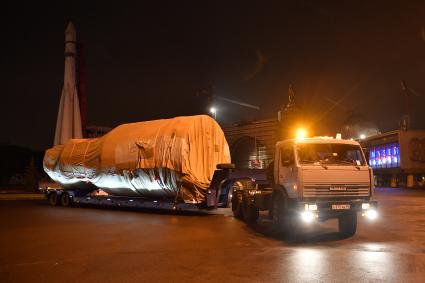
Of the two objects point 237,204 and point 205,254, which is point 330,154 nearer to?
point 205,254

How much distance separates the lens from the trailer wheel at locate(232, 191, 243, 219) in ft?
55.7

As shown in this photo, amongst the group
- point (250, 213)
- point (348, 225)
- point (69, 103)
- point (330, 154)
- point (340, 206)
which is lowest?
point (348, 225)

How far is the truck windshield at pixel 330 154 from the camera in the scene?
11.7 m

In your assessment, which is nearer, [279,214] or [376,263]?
[376,263]

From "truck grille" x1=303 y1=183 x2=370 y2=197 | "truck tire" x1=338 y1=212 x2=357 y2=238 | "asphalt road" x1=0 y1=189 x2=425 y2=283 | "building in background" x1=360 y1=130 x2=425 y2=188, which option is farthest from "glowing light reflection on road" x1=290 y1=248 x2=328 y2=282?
"building in background" x1=360 y1=130 x2=425 y2=188

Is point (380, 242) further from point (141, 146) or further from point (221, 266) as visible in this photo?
point (141, 146)

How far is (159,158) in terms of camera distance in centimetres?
1861

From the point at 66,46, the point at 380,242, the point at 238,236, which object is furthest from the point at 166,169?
the point at 66,46

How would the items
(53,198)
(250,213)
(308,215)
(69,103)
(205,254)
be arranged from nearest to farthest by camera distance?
(205,254)
(308,215)
(250,213)
(53,198)
(69,103)

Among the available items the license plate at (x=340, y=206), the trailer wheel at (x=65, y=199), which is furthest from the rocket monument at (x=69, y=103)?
the license plate at (x=340, y=206)

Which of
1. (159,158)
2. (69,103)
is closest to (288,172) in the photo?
(159,158)

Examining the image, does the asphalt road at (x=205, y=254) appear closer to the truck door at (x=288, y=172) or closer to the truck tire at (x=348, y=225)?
the truck tire at (x=348, y=225)

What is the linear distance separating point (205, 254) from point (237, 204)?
313 inches

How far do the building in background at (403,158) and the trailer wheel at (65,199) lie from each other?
37.0 meters
